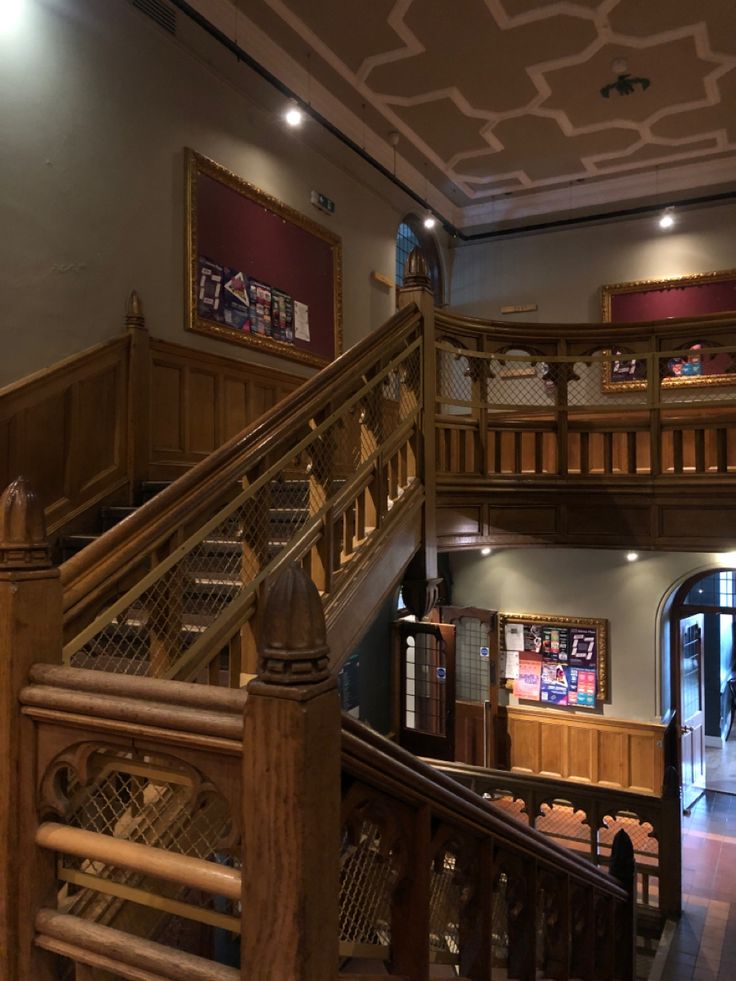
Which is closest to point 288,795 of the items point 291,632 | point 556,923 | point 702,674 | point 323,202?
point 291,632

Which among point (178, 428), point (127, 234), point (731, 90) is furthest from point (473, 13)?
point (178, 428)

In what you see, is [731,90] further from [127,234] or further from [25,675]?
[25,675]

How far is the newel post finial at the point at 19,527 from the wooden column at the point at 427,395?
2.55 m

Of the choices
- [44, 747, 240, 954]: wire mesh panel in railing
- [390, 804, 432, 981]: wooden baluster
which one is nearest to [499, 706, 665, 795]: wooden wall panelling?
[44, 747, 240, 954]: wire mesh panel in railing

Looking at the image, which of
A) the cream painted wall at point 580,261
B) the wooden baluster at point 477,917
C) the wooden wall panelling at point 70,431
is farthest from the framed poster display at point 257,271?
the wooden baluster at point 477,917

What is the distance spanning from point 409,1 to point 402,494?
3.98 meters

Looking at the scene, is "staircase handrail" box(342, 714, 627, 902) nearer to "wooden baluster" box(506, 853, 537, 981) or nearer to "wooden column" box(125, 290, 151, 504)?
"wooden baluster" box(506, 853, 537, 981)

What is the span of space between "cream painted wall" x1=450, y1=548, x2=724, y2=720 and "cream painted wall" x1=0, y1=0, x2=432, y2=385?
12.9 feet

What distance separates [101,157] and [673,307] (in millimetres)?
6190

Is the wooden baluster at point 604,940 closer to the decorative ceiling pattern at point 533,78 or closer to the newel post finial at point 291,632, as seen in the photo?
the newel post finial at point 291,632

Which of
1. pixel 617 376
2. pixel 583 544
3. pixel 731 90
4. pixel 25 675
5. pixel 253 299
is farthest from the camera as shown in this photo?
pixel 617 376

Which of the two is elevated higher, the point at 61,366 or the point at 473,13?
the point at 473,13

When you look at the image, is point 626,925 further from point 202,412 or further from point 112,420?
point 202,412

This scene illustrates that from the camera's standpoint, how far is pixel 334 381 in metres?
2.81
